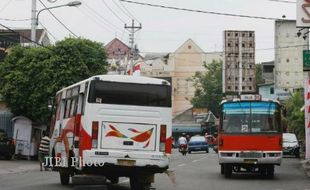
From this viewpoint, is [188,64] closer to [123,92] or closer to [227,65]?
[227,65]

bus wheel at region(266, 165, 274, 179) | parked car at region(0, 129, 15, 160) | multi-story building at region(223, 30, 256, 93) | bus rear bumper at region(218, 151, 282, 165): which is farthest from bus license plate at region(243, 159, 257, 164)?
multi-story building at region(223, 30, 256, 93)

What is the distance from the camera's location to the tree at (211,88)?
314ft

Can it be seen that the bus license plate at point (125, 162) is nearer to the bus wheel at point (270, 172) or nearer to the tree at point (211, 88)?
the bus wheel at point (270, 172)

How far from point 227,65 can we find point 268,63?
31.5 feet

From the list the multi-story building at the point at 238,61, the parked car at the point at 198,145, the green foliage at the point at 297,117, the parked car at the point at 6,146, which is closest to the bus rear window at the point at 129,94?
the parked car at the point at 6,146

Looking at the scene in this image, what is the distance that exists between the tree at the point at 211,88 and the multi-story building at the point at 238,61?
11.3 meters

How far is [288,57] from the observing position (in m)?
46.2

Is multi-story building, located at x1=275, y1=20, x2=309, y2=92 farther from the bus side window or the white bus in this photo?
the white bus

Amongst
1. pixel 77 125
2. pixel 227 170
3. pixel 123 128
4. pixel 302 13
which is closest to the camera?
pixel 123 128

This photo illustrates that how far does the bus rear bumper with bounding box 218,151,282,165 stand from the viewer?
21641 millimetres

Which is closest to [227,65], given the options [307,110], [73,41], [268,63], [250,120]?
[268,63]

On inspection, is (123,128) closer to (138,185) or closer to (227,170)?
(138,185)

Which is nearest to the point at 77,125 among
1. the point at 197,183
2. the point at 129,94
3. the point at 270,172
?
the point at 129,94

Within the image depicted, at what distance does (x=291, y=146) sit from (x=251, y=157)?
777 inches
